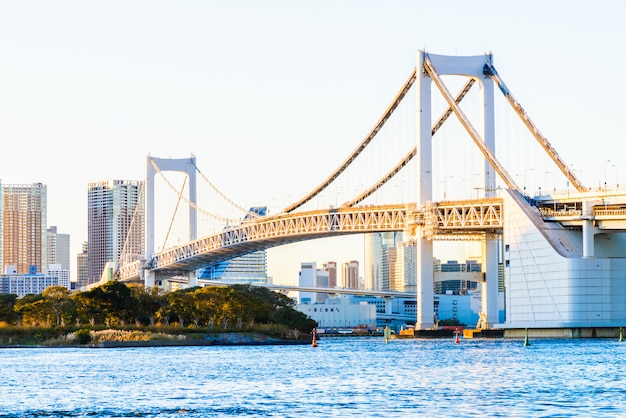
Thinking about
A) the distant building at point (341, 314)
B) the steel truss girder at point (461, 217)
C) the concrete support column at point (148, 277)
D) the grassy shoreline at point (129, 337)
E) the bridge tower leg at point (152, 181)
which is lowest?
the grassy shoreline at point (129, 337)

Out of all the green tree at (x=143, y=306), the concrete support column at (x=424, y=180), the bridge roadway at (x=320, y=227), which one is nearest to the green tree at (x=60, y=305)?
the green tree at (x=143, y=306)

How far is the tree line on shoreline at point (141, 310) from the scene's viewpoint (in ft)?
309

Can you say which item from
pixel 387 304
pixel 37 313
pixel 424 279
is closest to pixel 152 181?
pixel 37 313

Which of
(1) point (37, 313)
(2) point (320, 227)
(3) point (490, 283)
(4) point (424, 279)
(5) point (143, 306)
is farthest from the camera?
(5) point (143, 306)

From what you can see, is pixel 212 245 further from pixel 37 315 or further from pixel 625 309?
pixel 625 309

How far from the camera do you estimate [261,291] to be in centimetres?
10831

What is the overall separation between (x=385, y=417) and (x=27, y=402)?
10.9 m

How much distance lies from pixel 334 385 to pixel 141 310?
60.4 meters

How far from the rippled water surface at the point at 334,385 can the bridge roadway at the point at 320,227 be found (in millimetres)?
20340

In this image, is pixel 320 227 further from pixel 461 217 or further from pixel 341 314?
pixel 341 314

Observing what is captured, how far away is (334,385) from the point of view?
3953 centimetres

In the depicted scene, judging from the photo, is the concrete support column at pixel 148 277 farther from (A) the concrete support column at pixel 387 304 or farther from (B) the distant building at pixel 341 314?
(A) the concrete support column at pixel 387 304

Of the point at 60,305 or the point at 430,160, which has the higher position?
the point at 430,160

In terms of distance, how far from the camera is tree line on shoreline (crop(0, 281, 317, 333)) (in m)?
94.2
